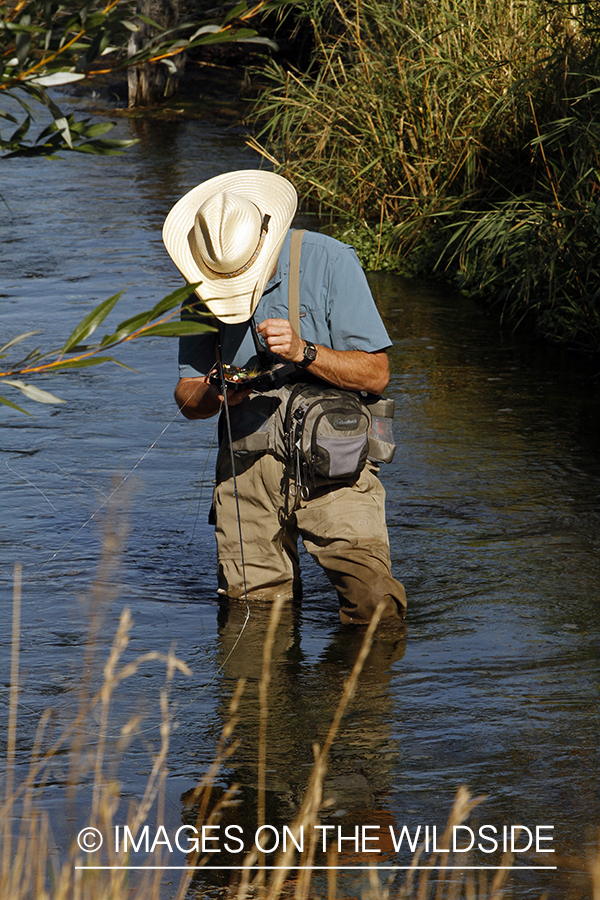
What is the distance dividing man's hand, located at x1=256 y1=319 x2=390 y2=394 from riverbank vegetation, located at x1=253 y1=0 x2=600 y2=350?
3.93 meters

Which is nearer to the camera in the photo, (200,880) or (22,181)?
(200,880)

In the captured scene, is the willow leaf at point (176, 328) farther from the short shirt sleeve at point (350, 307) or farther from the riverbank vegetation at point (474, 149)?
the riverbank vegetation at point (474, 149)

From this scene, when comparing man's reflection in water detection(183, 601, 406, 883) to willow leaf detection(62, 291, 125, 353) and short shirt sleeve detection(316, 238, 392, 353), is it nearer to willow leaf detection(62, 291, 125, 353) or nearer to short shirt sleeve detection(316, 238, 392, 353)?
short shirt sleeve detection(316, 238, 392, 353)

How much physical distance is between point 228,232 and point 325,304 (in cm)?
43

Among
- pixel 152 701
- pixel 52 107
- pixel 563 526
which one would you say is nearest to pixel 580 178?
→ pixel 563 526

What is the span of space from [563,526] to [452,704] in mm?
1804

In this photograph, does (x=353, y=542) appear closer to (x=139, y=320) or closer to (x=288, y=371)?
(x=288, y=371)

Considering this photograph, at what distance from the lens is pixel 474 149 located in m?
9.45

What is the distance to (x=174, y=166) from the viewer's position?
625 inches

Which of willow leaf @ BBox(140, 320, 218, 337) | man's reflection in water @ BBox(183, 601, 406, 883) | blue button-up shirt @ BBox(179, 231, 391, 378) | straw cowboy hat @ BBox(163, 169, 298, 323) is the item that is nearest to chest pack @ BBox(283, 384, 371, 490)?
blue button-up shirt @ BBox(179, 231, 391, 378)

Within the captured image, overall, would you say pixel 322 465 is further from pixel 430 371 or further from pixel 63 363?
pixel 430 371

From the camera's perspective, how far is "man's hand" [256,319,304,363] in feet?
12.8

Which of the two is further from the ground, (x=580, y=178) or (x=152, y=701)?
(x=580, y=178)

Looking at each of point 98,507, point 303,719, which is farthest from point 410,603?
point 98,507
